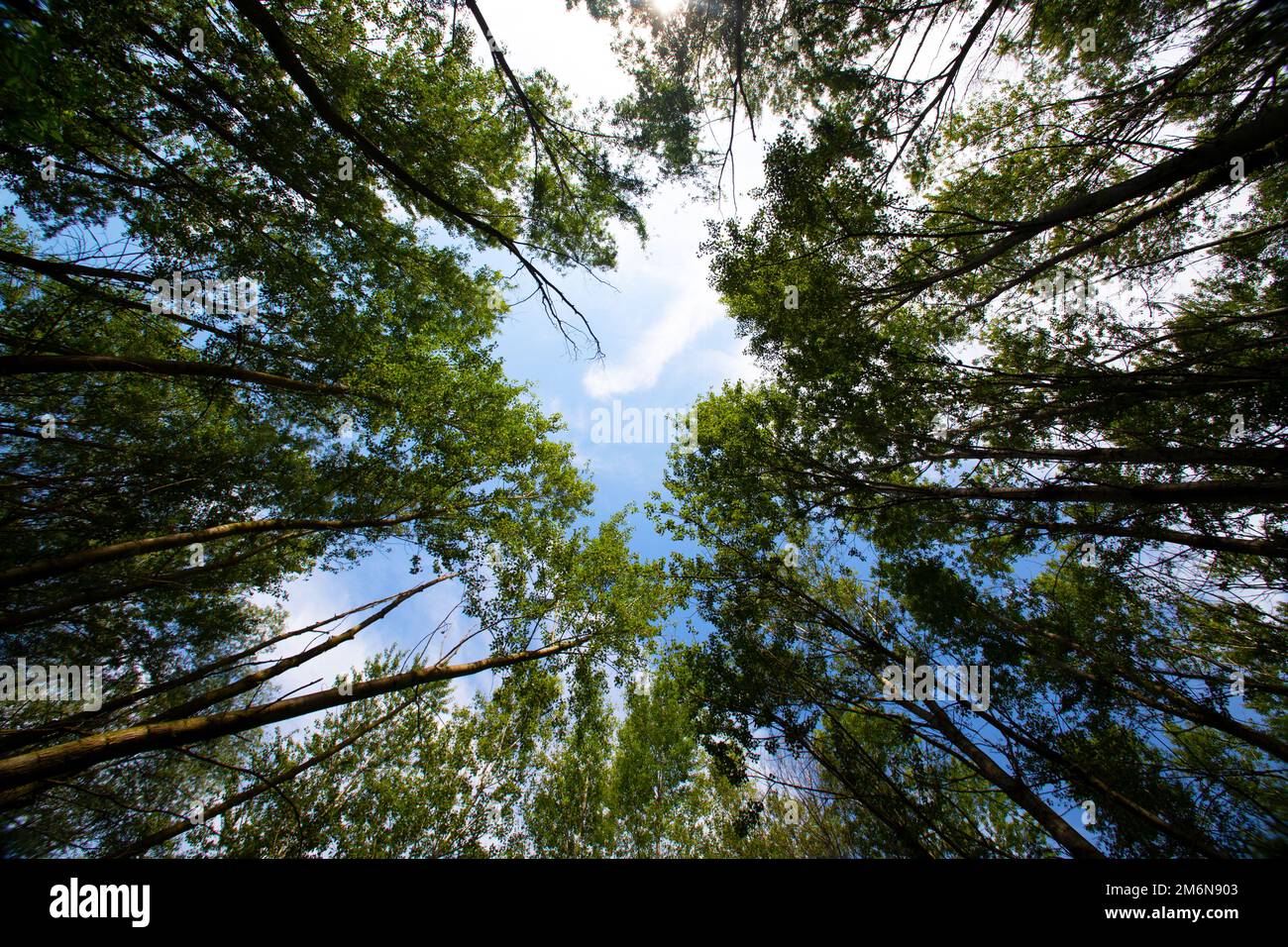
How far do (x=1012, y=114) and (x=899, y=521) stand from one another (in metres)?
6.93

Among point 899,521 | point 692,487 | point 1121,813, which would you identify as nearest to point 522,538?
point 692,487

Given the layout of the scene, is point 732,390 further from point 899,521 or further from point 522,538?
point 522,538

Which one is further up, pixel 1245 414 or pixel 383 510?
pixel 1245 414

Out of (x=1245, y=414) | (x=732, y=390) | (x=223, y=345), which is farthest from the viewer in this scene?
(x=732, y=390)

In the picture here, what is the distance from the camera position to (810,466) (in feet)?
23.8

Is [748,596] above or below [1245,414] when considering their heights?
below

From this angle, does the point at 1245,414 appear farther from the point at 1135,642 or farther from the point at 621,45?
the point at 621,45

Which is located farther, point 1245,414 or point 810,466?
point 810,466

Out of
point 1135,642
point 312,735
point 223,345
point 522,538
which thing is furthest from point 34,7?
point 1135,642

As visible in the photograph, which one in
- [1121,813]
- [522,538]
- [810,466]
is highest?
[810,466]

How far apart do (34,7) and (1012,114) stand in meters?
11.9

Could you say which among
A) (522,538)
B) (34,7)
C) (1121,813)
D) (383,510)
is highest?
(34,7)

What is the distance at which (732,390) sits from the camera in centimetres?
966

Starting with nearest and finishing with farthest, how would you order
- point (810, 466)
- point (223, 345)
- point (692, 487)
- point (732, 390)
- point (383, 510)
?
point (223, 345) < point (810, 466) < point (383, 510) < point (692, 487) < point (732, 390)
